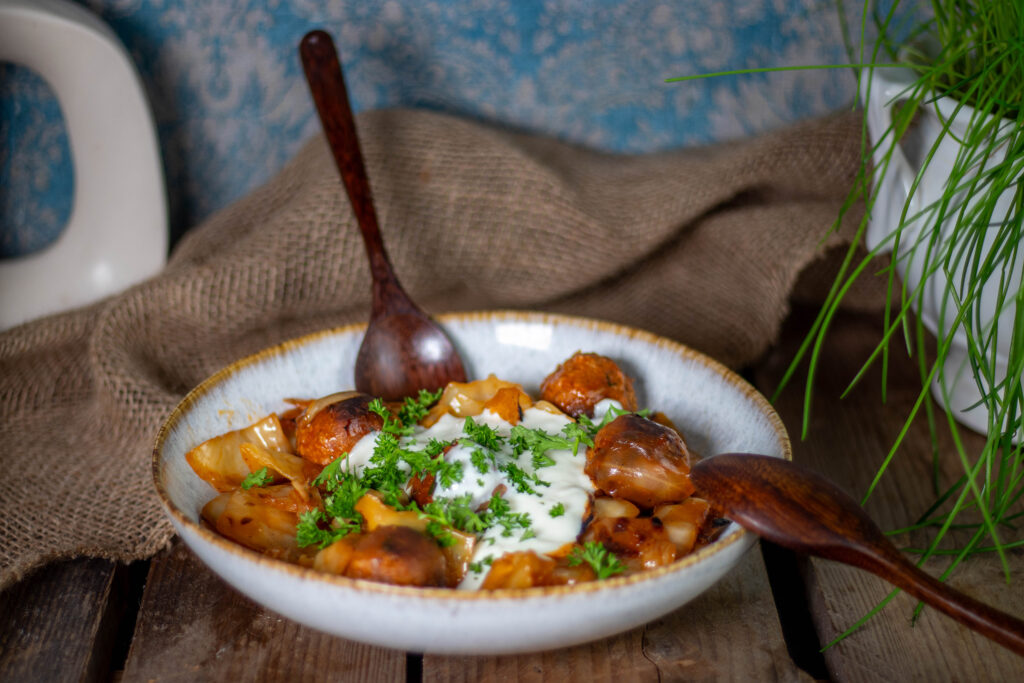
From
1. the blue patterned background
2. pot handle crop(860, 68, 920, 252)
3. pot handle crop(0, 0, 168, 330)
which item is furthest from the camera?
the blue patterned background

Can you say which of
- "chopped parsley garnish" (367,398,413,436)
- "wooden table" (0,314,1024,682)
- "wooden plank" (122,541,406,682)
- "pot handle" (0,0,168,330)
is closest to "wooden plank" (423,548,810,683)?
"wooden table" (0,314,1024,682)

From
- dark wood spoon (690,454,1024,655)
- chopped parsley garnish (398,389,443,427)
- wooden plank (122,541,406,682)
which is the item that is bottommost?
wooden plank (122,541,406,682)

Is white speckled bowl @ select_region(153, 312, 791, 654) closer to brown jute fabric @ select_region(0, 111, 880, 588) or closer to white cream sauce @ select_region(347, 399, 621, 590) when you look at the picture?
white cream sauce @ select_region(347, 399, 621, 590)

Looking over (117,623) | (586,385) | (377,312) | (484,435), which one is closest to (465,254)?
(377,312)

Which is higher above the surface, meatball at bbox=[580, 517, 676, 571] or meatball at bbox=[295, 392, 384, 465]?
meatball at bbox=[580, 517, 676, 571]

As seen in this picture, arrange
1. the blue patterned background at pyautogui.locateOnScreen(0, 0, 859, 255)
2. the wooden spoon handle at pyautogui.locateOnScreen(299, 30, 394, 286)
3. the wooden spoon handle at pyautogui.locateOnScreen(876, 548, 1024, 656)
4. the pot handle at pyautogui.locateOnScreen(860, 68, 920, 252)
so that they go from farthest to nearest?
the blue patterned background at pyautogui.locateOnScreen(0, 0, 859, 255) < the wooden spoon handle at pyautogui.locateOnScreen(299, 30, 394, 286) < the pot handle at pyautogui.locateOnScreen(860, 68, 920, 252) < the wooden spoon handle at pyautogui.locateOnScreen(876, 548, 1024, 656)

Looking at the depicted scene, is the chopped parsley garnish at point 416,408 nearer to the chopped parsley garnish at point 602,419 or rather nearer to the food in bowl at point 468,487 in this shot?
the food in bowl at point 468,487

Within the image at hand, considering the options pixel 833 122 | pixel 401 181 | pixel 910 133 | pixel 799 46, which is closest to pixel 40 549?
pixel 401 181

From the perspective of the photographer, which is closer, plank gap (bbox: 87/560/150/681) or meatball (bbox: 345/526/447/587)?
meatball (bbox: 345/526/447/587)

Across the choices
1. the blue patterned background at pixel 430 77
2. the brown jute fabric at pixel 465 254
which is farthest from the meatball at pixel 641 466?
the blue patterned background at pixel 430 77
